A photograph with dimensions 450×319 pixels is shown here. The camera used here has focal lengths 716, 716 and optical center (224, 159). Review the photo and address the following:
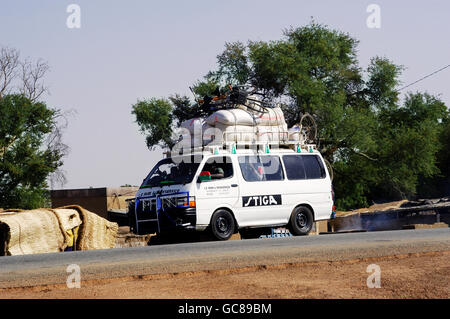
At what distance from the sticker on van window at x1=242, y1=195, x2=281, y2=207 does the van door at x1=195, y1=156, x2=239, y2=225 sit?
0.94ft

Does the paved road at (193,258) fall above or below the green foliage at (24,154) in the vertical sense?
below

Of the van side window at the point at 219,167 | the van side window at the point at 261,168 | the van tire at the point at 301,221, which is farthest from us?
the van tire at the point at 301,221

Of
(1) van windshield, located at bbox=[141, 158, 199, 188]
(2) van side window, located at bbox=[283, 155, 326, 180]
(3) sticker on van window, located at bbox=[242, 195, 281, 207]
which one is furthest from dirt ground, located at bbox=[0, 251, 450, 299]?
(2) van side window, located at bbox=[283, 155, 326, 180]

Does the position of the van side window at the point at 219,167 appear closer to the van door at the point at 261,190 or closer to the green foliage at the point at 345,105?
the van door at the point at 261,190

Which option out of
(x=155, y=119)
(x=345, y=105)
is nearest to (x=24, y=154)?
(x=155, y=119)

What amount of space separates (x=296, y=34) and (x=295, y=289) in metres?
43.3

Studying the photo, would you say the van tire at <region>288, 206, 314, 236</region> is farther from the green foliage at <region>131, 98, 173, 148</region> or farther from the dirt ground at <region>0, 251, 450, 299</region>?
the green foliage at <region>131, 98, 173, 148</region>

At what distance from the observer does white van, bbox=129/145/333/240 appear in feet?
53.5

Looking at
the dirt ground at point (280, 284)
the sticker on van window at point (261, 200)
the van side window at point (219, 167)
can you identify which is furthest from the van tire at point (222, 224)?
the dirt ground at point (280, 284)

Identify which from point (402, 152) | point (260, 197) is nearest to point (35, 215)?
point (260, 197)

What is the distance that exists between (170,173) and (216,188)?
131 centimetres

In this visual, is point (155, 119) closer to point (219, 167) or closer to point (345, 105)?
point (345, 105)

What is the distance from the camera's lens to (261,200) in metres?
17.6

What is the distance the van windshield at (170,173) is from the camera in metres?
16.6
